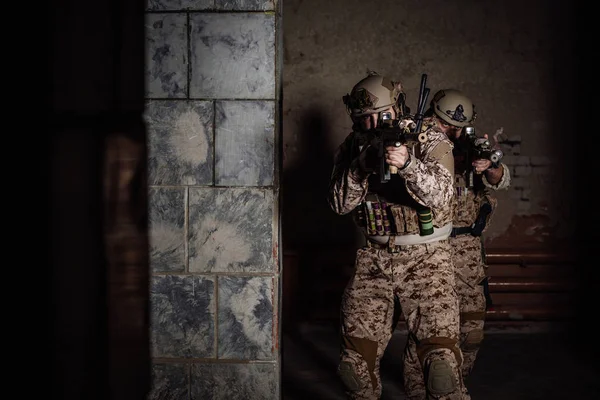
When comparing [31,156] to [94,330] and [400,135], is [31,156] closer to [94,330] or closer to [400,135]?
[94,330]

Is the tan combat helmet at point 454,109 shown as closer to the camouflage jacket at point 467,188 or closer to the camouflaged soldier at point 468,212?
the camouflaged soldier at point 468,212

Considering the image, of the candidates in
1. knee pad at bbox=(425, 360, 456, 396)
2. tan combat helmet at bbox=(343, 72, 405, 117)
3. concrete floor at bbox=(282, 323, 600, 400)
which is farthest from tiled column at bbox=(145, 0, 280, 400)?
concrete floor at bbox=(282, 323, 600, 400)

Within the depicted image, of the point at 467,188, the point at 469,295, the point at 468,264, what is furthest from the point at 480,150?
the point at 469,295

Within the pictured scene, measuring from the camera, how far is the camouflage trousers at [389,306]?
280cm

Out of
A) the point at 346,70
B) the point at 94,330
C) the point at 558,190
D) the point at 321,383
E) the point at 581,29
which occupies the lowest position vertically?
the point at 321,383

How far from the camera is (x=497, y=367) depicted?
4.14 m

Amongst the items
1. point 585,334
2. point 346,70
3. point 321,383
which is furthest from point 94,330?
point 585,334

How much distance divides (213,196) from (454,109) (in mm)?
1924

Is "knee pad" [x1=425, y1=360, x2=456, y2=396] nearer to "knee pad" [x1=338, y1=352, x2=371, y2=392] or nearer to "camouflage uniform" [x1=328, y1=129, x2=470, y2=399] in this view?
"camouflage uniform" [x1=328, y1=129, x2=470, y2=399]

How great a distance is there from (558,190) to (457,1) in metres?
1.77

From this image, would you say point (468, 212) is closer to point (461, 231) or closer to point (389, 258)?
point (461, 231)

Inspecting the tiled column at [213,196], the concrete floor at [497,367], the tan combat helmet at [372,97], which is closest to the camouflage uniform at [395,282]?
the tan combat helmet at [372,97]

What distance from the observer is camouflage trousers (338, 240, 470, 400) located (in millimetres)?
2803

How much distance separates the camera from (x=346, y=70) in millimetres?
5191
